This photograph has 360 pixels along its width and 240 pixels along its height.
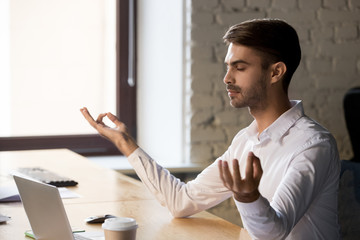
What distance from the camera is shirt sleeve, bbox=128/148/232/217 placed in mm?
1888

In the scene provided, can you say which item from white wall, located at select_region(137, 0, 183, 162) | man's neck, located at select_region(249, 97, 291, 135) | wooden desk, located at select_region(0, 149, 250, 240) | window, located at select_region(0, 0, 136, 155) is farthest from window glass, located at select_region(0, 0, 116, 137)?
man's neck, located at select_region(249, 97, 291, 135)

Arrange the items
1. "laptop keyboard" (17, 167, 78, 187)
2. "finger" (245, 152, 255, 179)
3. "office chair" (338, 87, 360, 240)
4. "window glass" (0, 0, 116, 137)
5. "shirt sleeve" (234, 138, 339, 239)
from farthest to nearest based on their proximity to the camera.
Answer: "window glass" (0, 0, 116, 137) < "laptop keyboard" (17, 167, 78, 187) < "office chair" (338, 87, 360, 240) < "shirt sleeve" (234, 138, 339, 239) < "finger" (245, 152, 255, 179)

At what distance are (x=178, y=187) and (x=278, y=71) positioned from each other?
476 mm

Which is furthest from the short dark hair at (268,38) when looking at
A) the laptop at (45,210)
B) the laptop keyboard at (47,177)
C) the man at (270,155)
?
the laptop keyboard at (47,177)

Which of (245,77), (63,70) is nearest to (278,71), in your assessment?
(245,77)

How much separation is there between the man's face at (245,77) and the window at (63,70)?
6.45 ft

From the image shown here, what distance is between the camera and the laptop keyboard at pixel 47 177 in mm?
2354

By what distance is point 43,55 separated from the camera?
3521mm

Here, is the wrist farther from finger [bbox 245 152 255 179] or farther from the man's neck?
the man's neck

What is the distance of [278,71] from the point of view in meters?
1.72

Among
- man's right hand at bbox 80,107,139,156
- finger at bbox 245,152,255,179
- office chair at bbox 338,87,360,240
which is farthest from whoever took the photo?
man's right hand at bbox 80,107,139,156

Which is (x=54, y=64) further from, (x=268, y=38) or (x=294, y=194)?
(x=294, y=194)

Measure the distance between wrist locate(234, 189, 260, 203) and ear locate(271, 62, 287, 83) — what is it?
1.65ft

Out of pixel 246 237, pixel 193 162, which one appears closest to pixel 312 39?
pixel 193 162
